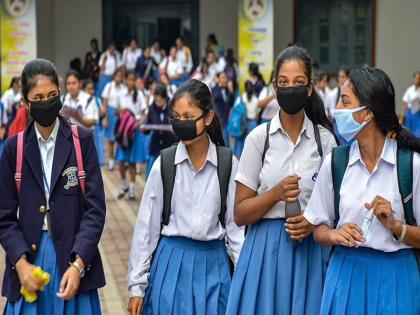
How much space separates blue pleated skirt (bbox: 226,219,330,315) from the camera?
13.5 feet

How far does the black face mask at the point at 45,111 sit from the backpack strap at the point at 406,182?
5.12ft

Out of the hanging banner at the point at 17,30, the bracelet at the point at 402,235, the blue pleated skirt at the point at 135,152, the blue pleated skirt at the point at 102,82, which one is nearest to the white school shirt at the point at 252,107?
the blue pleated skirt at the point at 135,152

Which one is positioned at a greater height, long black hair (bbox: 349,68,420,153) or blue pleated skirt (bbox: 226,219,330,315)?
long black hair (bbox: 349,68,420,153)

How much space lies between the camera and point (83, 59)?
2508 centimetres

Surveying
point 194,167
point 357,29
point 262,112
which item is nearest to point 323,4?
point 357,29

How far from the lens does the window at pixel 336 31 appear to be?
2395 cm

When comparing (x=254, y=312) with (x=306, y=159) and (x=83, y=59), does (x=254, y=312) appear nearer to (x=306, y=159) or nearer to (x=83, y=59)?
(x=306, y=159)

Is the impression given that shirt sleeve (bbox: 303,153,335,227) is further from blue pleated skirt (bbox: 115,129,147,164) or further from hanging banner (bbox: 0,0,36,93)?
hanging banner (bbox: 0,0,36,93)

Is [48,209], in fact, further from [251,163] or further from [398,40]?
[398,40]

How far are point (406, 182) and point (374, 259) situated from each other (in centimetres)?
35

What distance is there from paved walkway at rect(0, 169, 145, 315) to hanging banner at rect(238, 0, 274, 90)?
276 inches

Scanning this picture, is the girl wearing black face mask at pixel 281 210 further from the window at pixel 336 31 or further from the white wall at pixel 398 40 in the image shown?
the window at pixel 336 31

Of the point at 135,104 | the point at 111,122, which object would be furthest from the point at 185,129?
the point at 111,122

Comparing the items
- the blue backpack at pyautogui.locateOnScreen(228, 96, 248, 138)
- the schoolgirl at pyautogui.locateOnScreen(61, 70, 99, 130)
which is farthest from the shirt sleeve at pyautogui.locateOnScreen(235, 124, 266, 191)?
the blue backpack at pyautogui.locateOnScreen(228, 96, 248, 138)
